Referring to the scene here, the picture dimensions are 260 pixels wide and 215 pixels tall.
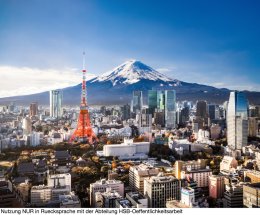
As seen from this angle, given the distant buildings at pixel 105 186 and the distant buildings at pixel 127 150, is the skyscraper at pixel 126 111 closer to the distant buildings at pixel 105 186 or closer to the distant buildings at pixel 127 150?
the distant buildings at pixel 127 150

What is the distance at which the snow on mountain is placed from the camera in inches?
178

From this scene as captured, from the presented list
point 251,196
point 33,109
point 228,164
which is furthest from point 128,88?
point 251,196

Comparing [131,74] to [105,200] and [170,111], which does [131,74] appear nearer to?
[105,200]

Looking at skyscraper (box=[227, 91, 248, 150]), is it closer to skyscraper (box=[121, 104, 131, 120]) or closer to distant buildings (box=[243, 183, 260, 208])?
skyscraper (box=[121, 104, 131, 120])

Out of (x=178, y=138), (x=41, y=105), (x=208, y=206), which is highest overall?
(x=41, y=105)

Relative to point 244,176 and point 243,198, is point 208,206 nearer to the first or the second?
point 243,198

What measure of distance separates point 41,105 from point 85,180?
78.0 inches

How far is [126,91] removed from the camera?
17.5 ft

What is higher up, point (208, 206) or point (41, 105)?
point (41, 105)

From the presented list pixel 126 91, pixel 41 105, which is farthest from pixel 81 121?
pixel 126 91

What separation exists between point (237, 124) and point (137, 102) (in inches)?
76.3

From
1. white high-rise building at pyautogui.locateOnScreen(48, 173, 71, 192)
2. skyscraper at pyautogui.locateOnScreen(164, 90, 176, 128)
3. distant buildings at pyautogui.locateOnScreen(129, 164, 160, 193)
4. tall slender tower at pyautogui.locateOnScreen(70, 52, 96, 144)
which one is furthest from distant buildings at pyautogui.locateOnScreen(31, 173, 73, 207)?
skyscraper at pyautogui.locateOnScreen(164, 90, 176, 128)

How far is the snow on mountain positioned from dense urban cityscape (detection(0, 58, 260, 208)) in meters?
0.59

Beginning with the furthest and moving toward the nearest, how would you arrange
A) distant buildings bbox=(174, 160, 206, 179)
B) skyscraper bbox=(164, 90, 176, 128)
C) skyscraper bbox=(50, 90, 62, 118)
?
skyscraper bbox=(164, 90, 176, 128) → skyscraper bbox=(50, 90, 62, 118) → distant buildings bbox=(174, 160, 206, 179)
